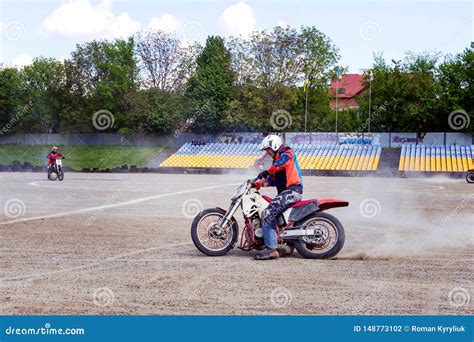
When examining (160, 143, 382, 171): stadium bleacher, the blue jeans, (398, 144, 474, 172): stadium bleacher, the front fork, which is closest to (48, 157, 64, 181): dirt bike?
(160, 143, 382, 171): stadium bleacher

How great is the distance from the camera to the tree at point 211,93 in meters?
61.7

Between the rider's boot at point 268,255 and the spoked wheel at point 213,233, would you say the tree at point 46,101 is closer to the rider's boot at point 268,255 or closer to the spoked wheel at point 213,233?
the spoked wheel at point 213,233

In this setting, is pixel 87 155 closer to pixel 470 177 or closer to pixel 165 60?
pixel 165 60

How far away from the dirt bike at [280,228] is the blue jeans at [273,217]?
110 millimetres

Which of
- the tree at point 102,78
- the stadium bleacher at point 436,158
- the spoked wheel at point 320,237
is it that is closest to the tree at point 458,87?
the stadium bleacher at point 436,158

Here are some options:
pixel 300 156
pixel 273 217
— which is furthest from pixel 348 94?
pixel 273 217

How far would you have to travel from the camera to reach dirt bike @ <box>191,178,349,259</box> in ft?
32.0

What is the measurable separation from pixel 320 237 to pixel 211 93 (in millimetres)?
54162

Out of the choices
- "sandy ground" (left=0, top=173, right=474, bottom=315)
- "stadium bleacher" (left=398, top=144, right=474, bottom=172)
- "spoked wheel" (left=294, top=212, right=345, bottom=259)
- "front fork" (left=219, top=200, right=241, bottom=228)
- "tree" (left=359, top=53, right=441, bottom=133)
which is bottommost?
"sandy ground" (left=0, top=173, right=474, bottom=315)

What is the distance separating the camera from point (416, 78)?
203 ft

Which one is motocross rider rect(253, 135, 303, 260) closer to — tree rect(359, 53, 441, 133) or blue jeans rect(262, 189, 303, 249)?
blue jeans rect(262, 189, 303, 249)

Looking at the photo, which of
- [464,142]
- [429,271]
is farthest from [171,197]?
[464,142]

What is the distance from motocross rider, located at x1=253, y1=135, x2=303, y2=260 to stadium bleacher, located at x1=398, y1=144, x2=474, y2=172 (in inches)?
1326

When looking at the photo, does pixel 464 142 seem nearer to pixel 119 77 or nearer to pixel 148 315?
pixel 119 77
